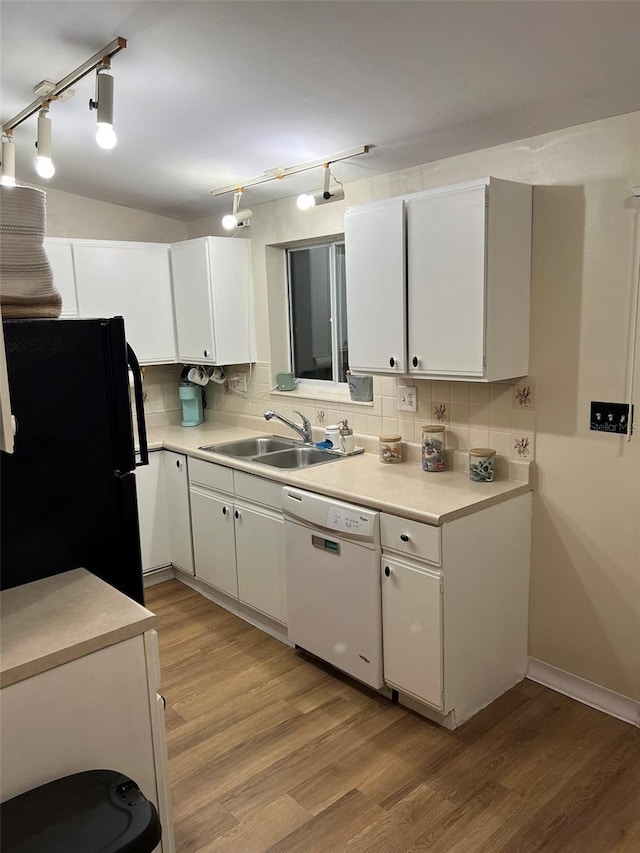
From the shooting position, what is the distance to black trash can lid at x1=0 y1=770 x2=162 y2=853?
3.97 ft

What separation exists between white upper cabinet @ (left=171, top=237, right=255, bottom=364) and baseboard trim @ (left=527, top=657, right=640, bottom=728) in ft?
8.01

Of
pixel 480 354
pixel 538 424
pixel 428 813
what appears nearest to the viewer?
pixel 428 813

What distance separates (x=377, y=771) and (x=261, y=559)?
3.97 ft

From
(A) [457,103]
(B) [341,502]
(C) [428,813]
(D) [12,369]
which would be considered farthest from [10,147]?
(C) [428,813]

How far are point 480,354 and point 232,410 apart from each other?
7.54 ft

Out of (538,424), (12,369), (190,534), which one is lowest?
(190,534)

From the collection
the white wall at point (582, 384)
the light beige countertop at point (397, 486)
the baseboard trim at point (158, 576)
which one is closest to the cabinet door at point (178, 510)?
the baseboard trim at point (158, 576)

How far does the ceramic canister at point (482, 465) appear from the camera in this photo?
2.72 m

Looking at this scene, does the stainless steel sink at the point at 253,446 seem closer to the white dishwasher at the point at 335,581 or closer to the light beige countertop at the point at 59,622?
the white dishwasher at the point at 335,581

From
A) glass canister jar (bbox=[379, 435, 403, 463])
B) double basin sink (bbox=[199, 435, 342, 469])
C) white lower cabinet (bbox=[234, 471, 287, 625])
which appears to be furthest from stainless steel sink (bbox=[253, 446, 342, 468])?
glass canister jar (bbox=[379, 435, 403, 463])

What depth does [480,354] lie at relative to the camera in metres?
2.48

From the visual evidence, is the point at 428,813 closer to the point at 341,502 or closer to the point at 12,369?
the point at 341,502

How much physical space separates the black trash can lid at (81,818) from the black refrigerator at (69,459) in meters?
0.59

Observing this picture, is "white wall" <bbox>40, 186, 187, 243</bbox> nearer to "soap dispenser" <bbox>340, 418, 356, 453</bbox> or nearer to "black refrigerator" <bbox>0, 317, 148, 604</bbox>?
"soap dispenser" <bbox>340, 418, 356, 453</bbox>
